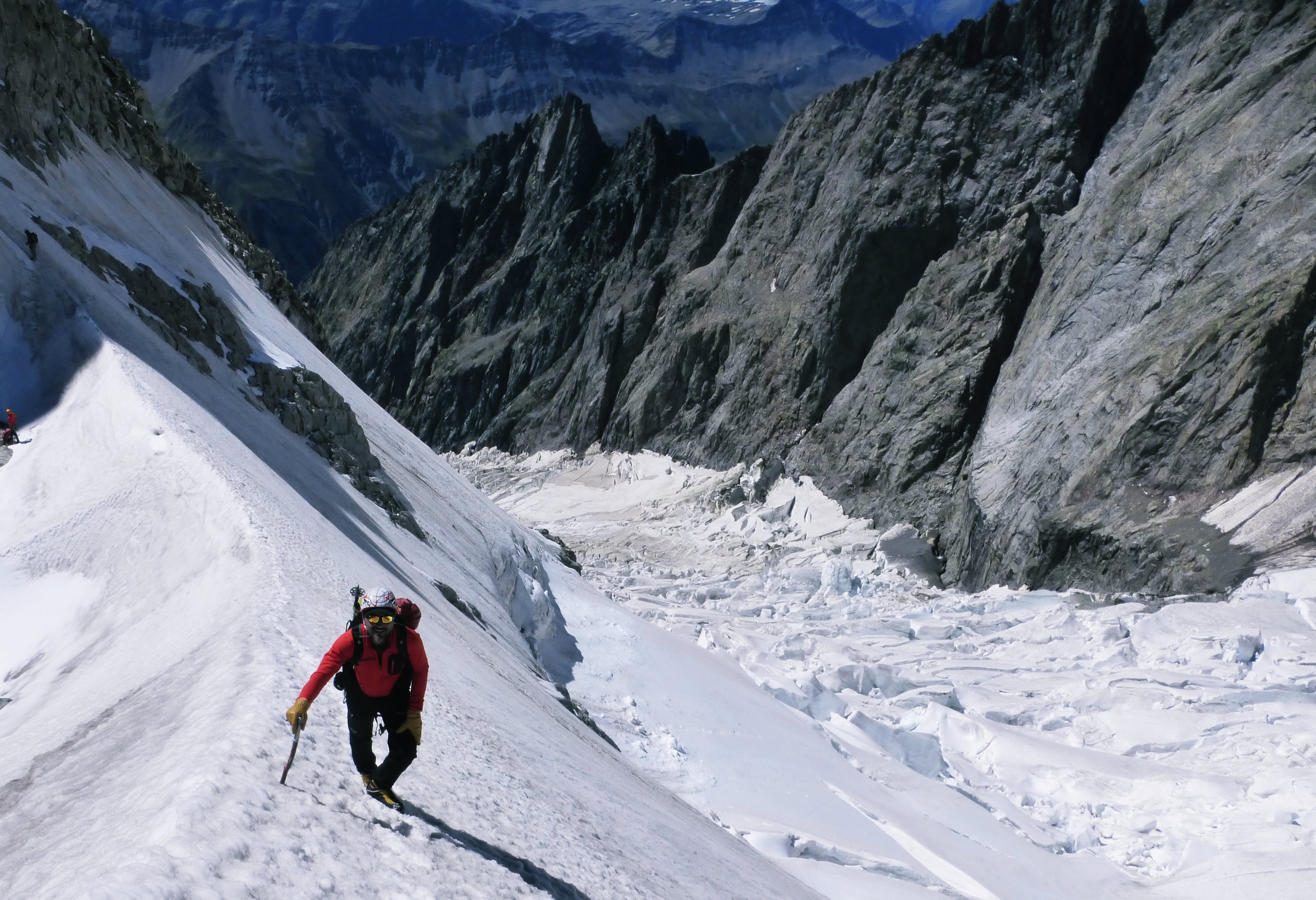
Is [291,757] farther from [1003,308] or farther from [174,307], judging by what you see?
[1003,308]

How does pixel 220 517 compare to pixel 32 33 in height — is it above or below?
below

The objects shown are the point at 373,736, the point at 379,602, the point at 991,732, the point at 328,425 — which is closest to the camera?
the point at 379,602

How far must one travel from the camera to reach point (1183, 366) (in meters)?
33.4

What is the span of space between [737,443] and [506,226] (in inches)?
2029

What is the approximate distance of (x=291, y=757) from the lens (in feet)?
18.0

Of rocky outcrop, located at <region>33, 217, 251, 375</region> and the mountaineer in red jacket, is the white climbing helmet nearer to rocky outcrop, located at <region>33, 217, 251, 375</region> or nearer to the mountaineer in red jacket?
the mountaineer in red jacket

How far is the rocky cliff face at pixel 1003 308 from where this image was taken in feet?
107

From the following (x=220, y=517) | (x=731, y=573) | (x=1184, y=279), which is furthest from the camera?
(x=731, y=573)

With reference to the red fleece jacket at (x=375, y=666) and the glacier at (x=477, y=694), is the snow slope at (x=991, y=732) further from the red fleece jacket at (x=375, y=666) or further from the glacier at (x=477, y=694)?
the red fleece jacket at (x=375, y=666)

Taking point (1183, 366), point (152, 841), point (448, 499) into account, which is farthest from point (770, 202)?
point (152, 841)

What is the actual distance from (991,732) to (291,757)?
57.1 feet

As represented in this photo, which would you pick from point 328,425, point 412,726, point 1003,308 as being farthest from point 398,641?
point 1003,308

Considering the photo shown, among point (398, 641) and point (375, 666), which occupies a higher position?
point (398, 641)

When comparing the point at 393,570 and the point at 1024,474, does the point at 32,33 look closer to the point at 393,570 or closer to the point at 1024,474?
the point at 393,570
